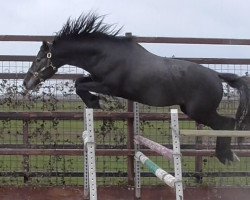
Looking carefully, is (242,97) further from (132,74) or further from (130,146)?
(130,146)

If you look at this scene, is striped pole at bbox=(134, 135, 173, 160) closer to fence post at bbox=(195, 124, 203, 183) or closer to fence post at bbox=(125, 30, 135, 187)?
fence post at bbox=(125, 30, 135, 187)

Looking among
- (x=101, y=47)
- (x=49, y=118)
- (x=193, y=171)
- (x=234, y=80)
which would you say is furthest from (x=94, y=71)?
(x=193, y=171)

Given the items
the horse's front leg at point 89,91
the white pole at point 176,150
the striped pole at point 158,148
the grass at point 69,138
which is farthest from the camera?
the grass at point 69,138

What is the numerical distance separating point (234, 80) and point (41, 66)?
221 cm

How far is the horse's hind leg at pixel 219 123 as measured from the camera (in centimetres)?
639

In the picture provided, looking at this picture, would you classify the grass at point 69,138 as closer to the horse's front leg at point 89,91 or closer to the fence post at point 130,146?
the fence post at point 130,146

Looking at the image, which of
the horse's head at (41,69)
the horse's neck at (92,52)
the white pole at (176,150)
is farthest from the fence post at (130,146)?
the white pole at (176,150)

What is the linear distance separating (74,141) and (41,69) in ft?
4.85

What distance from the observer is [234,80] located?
6395 mm

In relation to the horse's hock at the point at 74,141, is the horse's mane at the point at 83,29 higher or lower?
higher

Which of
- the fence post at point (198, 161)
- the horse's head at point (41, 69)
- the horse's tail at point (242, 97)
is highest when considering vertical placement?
the horse's head at point (41, 69)

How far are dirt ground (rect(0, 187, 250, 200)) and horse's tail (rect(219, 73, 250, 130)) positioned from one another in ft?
4.26

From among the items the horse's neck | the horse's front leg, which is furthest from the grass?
the horse's front leg

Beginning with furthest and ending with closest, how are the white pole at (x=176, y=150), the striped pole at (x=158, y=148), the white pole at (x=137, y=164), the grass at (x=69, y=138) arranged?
the grass at (x=69, y=138) → the white pole at (x=137, y=164) → the striped pole at (x=158, y=148) → the white pole at (x=176, y=150)
